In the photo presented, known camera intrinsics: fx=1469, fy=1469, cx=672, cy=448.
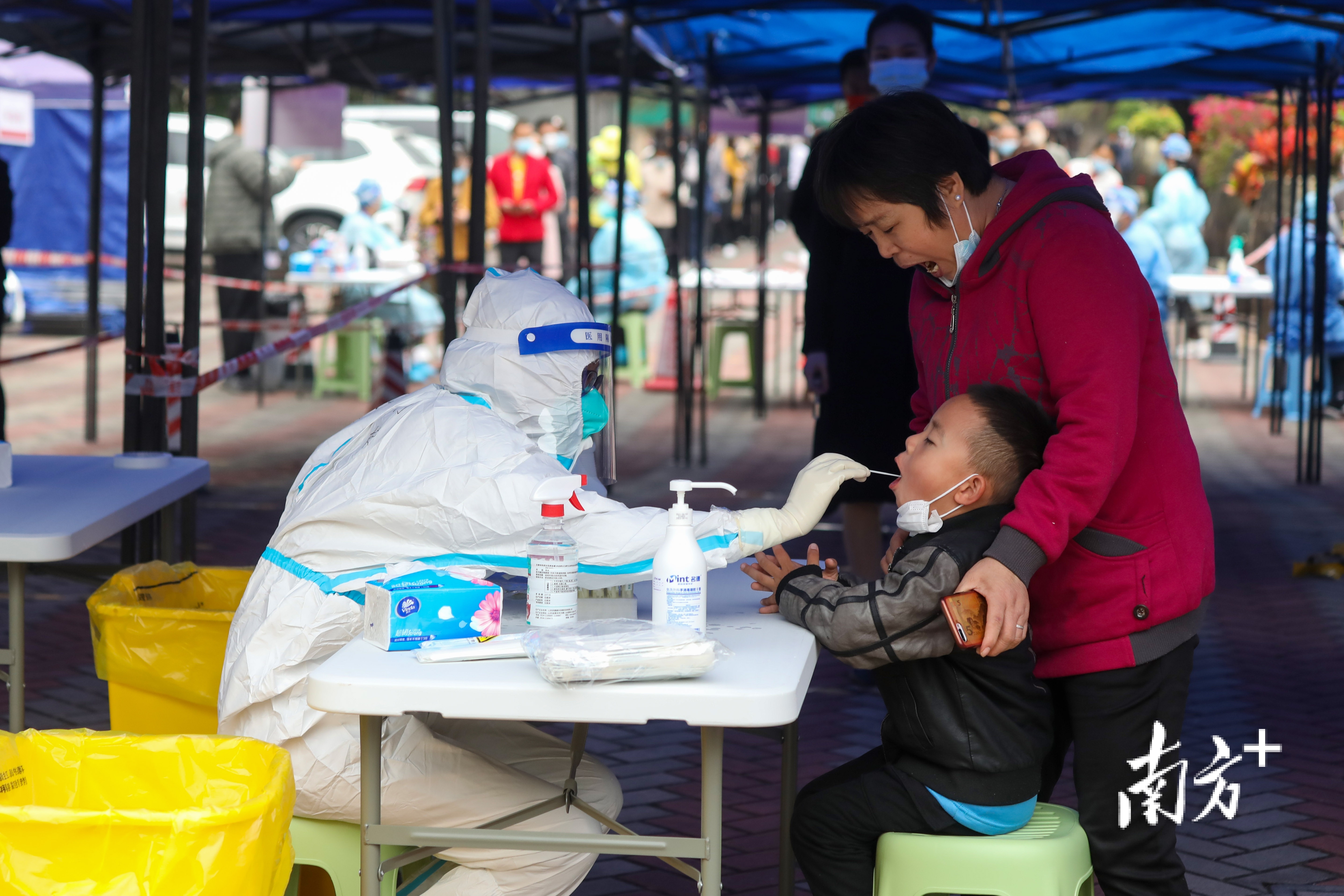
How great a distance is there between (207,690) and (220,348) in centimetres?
1198

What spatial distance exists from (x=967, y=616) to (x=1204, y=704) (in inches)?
119

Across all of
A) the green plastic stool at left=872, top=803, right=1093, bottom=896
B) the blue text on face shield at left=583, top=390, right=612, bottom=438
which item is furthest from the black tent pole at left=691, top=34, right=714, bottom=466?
the green plastic stool at left=872, top=803, right=1093, bottom=896

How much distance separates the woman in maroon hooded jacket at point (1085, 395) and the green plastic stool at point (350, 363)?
1041 centimetres

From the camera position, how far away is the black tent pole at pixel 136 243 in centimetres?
477

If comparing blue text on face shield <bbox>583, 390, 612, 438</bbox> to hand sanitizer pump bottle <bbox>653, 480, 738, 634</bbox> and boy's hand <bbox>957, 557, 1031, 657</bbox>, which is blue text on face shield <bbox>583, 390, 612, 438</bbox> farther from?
boy's hand <bbox>957, 557, 1031, 657</bbox>

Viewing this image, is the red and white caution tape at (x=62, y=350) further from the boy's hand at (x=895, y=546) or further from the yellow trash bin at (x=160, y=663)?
the boy's hand at (x=895, y=546)

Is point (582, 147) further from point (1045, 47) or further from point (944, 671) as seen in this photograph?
point (944, 671)

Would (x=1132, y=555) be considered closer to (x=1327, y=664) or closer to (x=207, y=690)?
(x=207, y=690)

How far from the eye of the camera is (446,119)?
5.75 meters

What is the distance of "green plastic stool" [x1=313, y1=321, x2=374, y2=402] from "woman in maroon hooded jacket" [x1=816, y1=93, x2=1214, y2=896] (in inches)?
410

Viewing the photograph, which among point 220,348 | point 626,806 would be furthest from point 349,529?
point 220,348

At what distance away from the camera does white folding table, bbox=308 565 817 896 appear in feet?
6.27

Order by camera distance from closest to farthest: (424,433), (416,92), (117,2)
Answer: (424,433), (117,2), (416,92)

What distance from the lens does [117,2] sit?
7.77 meters
